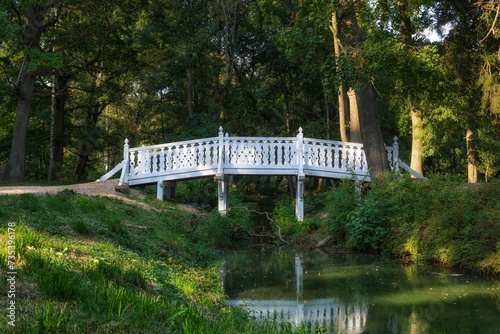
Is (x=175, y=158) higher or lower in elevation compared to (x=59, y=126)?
lower

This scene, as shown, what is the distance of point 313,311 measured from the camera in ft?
23.2

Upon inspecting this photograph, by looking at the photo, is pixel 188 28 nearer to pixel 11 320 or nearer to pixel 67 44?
pixel 67 44

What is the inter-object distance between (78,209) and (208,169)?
6.71 meters

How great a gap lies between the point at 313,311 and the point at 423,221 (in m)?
5.46

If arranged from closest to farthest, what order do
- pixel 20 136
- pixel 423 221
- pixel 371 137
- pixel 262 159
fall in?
pixel 423 221 → pixel 371 137 → pixel 262 159 → pixel 20 136

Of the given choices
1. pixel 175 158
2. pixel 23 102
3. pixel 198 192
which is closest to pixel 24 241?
pixel 175 158

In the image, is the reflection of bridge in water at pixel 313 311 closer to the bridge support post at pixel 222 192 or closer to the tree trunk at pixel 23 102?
the bridge support post at pixel 222 192

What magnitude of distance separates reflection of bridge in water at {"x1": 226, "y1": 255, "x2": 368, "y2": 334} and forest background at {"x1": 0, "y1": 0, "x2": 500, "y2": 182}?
773 cm

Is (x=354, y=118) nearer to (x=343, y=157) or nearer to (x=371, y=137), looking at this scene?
(x=371, y=137)

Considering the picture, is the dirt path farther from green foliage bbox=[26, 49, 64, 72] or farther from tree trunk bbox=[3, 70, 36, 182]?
green foliage bbox=[26, 49, 64, 72]

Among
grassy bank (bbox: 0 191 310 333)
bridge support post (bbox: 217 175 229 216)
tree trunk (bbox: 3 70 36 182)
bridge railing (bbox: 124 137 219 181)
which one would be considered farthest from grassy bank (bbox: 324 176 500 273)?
tree trunk (bbox: 3 70 36 182)

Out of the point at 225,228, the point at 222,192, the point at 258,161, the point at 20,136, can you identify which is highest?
the point at 20,136

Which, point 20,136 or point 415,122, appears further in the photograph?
point 20,136

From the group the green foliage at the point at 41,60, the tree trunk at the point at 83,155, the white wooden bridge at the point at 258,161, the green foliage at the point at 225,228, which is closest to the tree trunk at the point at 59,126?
the tree trunk at the point at 83,155
